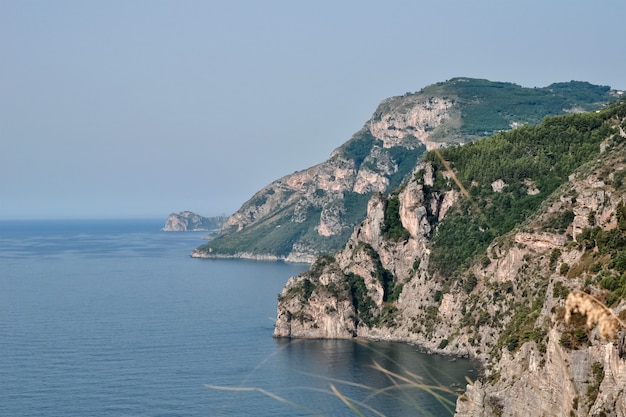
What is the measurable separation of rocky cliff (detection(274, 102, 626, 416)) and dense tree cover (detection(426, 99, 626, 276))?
7.7 inches

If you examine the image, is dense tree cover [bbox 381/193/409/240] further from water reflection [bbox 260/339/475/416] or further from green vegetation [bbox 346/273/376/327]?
water reflection [bbox 260/339/475/416]

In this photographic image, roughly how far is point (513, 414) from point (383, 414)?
2200 cm

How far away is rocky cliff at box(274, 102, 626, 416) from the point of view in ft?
253

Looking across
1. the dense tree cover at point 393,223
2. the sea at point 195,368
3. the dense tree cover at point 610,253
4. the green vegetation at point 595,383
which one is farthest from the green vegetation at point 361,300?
the green vegetation at point 595,383

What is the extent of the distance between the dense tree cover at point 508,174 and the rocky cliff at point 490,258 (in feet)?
0.64

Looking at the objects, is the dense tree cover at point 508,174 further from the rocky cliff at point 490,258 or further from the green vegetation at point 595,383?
the green vegetation at point 595,383

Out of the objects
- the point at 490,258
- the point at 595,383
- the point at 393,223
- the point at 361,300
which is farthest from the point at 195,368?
the point at 595,383

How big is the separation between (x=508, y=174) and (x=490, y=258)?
20206 mm

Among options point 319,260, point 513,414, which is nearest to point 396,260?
point 319,260

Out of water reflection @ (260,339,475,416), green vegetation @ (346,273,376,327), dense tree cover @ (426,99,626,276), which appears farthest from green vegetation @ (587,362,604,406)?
green vegetation @ (346,273,376,327)

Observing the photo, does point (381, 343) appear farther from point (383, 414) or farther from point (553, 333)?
point (553, 333)

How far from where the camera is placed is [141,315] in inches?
5984

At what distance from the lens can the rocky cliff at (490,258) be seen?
7719cm

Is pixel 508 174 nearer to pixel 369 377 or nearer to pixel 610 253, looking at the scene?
pixel 369 377
